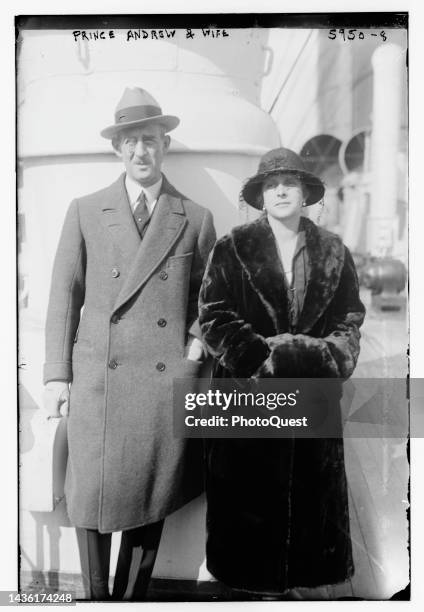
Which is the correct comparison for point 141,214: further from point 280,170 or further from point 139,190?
point 280,170

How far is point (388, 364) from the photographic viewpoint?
3242 millimetres

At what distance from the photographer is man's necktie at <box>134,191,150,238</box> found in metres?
3.16

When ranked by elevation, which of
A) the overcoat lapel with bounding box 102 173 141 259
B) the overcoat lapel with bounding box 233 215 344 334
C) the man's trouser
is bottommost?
the man's trouser

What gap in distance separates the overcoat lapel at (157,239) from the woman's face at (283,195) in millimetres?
360

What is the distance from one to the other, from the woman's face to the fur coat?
0.06 m

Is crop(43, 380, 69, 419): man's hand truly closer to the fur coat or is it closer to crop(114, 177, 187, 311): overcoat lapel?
crop(114, 177, 187, 311): overcoat lapel

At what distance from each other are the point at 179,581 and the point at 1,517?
817 mm

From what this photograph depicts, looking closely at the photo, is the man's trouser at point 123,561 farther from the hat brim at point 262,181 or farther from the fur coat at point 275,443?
the hat brim at point 262,181

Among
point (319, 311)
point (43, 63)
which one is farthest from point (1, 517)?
point (43, 63)

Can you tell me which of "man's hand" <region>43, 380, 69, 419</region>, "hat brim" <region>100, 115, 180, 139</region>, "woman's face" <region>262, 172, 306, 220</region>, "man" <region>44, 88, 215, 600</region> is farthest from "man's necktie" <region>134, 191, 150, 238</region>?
"man's hand" <region>43, 380, 69, 419</region>

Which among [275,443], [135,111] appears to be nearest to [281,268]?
[275,443]

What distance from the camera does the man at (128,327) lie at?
3129 millimetres

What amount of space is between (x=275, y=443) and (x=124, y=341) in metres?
0.76

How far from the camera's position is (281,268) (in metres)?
3.15
